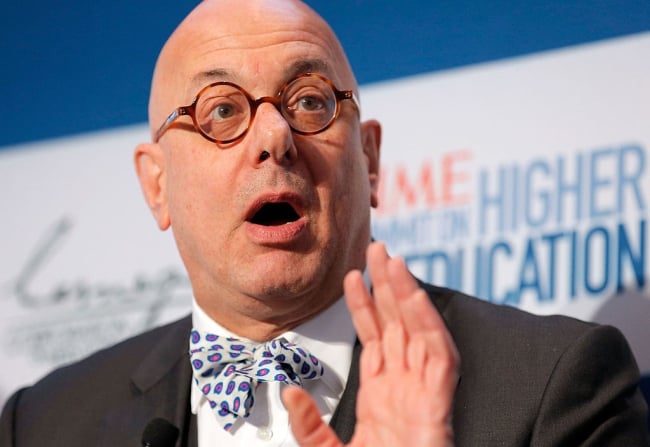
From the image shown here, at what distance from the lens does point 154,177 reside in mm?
2535

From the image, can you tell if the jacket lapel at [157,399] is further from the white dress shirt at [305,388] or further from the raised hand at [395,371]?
the raised hand at [395,371]

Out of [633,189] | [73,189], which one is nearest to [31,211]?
[73,189]

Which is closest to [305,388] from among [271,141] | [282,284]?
[282,284]

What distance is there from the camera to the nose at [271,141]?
2160 millimetres

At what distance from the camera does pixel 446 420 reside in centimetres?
160

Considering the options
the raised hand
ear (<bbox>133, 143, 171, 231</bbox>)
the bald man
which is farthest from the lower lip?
the raised hand

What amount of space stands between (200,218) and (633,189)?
92 centimetres

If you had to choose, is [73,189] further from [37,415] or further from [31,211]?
[37,415]

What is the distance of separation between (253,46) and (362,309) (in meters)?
0.81

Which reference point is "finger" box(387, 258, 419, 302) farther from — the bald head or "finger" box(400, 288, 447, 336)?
the bald head

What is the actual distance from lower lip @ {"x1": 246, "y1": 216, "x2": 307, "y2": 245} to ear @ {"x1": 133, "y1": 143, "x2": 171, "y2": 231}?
353mm

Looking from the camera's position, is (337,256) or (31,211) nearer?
(337,256)
